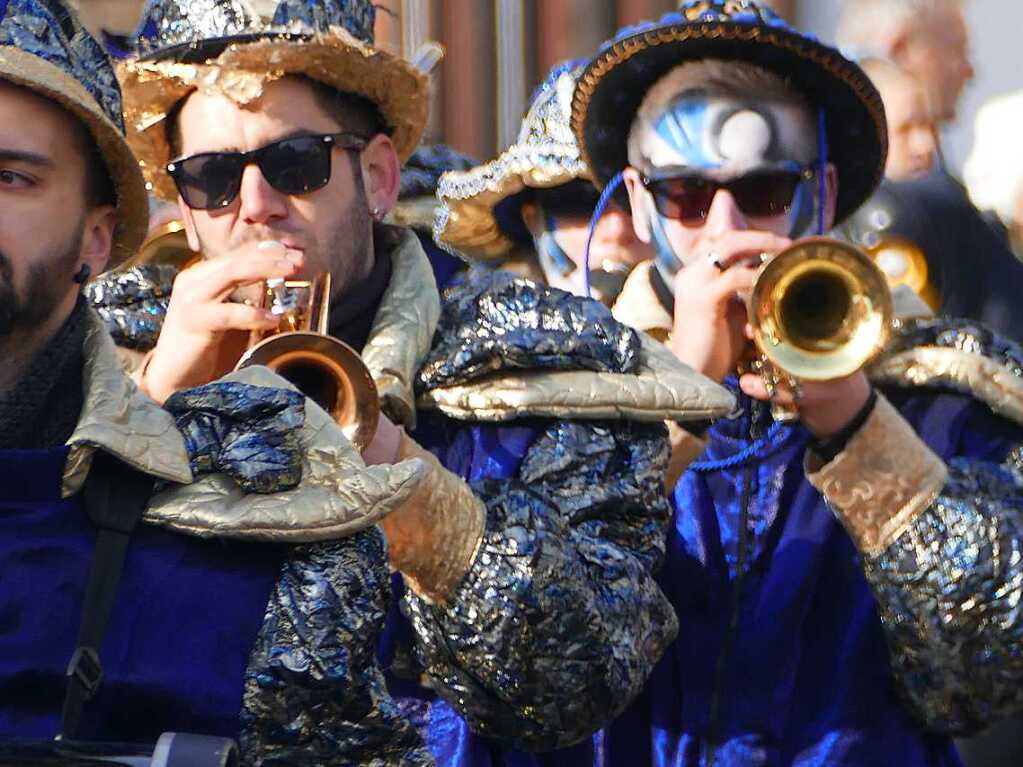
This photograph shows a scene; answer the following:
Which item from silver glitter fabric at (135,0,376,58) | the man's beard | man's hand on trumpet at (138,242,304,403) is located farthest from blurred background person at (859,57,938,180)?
the man's beard

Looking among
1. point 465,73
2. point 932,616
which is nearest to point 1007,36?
point 465,73

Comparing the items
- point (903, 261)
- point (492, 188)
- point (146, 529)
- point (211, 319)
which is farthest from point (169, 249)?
point (146, 529)

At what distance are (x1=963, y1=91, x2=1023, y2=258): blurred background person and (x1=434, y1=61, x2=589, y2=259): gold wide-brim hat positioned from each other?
123 cm

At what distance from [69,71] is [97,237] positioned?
265mm

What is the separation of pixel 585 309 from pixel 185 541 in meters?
1.50

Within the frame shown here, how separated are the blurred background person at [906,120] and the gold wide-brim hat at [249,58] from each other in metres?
2.03

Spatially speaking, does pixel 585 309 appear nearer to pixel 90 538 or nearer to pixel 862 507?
pixel 862 507

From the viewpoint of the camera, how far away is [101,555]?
10.0 ft

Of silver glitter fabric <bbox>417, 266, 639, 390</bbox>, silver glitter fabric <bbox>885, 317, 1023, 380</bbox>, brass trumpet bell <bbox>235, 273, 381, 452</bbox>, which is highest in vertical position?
silver glitter fabric <bbox>885, 317, 1023, 380</bbox>

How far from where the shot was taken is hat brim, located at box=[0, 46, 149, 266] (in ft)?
10.9

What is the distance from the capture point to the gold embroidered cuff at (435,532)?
4.03 meters

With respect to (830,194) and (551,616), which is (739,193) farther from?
(551,616)

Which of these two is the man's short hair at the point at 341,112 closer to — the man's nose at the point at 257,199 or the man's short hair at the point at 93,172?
the man's nose at the point at 257,199

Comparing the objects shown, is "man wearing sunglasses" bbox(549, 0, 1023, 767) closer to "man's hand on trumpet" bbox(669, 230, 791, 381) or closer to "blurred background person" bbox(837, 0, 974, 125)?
"man's hand on trumpet" bbox(669, 230, 791, 381)
